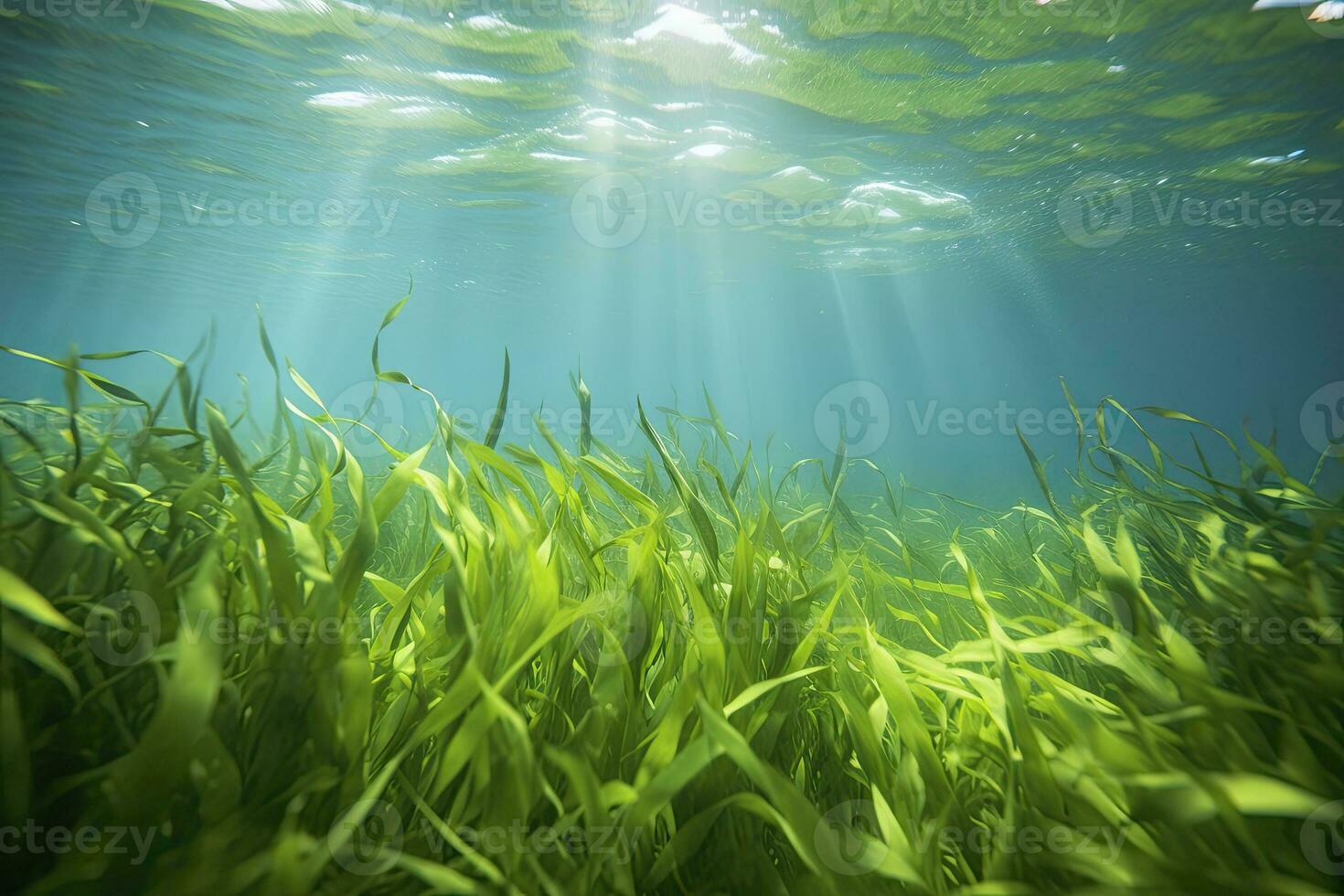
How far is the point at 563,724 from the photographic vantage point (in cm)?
150

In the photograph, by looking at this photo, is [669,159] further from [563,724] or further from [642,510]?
[563,724]

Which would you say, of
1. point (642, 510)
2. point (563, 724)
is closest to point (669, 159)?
point (642, 510)

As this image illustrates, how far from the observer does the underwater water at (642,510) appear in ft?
3.79

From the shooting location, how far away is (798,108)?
10859 millimetres

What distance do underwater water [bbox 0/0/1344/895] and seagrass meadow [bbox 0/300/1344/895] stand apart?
0.05 ft

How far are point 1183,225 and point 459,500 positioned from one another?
91.0ft

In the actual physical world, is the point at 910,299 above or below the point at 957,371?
above

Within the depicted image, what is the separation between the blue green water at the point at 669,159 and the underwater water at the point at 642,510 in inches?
5.4

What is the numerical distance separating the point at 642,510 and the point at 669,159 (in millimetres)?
13978

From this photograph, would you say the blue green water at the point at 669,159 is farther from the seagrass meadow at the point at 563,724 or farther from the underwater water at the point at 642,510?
the seagrass meadow at the point at 563,724

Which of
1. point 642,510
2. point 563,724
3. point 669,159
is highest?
point 669,159

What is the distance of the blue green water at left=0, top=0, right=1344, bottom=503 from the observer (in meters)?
8.47

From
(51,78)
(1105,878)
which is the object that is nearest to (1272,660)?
(1105,878)

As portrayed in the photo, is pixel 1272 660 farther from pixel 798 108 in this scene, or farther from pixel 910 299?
pixel 910 299
